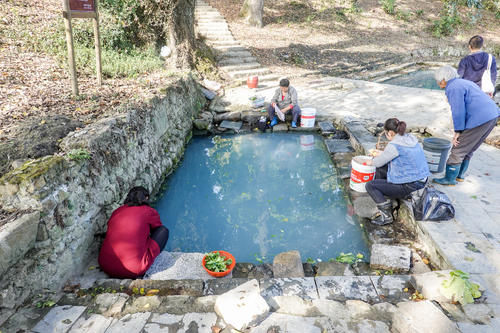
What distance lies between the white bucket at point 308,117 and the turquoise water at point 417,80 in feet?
22.7

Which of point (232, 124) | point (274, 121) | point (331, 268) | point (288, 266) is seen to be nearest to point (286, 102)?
point (274, 121)

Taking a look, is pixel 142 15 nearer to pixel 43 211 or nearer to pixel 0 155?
pixel 0 155

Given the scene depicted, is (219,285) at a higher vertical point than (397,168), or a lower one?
lower

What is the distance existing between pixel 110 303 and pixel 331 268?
8.46 ft

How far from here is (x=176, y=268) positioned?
4008 millimetres

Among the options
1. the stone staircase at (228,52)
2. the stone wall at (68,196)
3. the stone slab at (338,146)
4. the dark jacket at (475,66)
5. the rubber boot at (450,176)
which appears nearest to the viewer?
the stone wall at (68,196)

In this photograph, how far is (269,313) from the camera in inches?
121

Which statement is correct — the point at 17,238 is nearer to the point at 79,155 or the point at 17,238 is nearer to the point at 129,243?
the point at 129,243

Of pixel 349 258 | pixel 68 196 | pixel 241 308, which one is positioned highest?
pixel 68 196

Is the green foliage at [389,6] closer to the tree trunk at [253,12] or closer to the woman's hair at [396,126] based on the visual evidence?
the tree trunk at [253,12]

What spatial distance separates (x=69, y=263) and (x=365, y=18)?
68.3ft

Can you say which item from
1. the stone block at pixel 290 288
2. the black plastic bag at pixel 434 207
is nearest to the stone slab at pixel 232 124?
the black plastic bag at pixel 434 207

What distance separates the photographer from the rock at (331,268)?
4152 mm

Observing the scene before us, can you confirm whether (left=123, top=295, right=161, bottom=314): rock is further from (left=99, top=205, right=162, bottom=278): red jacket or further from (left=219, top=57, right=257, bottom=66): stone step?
(left=219, top=57, right=257, bottom=66): stone step
